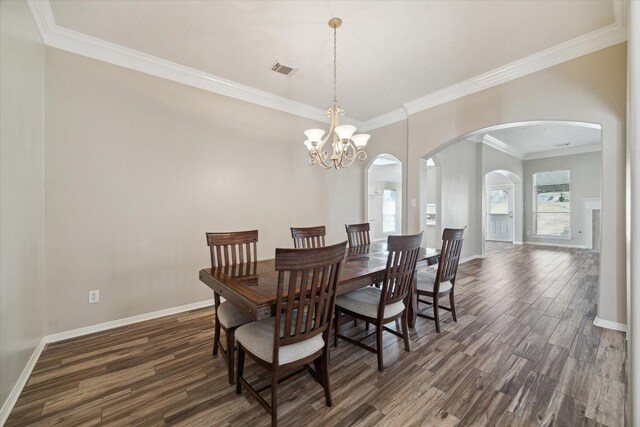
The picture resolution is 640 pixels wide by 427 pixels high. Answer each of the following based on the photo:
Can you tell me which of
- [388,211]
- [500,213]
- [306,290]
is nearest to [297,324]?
[306,290]

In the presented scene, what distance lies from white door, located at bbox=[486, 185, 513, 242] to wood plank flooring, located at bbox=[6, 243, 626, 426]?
708cm

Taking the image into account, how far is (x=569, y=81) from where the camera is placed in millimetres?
2875

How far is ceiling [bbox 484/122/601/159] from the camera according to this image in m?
5.97

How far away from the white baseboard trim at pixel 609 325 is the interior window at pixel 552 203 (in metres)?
7.09

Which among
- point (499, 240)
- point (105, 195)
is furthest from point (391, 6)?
point (499, 240)

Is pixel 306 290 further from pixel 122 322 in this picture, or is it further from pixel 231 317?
pixel 122 322

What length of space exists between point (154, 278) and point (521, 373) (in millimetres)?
3724

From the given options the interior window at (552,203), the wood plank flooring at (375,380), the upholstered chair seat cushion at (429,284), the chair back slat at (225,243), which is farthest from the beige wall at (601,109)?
the interior window at (552,203)

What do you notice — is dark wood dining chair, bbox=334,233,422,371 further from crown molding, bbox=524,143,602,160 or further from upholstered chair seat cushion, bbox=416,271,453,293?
crown molding, bbox=524,143,602,160

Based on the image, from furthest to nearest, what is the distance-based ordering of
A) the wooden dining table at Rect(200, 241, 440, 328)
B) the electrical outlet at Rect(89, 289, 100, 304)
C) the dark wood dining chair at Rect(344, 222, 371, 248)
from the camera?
the dark wood dining chair at Rect(344, 222, 371, 248)
the electrical outlet at Rect(89, 289, 100, 304)
the wooden dining table at Rect(200, 241, 440, 328)

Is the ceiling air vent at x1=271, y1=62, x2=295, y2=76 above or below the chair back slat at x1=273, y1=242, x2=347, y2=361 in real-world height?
above

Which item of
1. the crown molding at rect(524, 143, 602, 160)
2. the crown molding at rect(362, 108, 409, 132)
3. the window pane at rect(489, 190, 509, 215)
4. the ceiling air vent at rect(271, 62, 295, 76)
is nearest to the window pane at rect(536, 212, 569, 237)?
the window pane at rect(489, 190, 509, 215)

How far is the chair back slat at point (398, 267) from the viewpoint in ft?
6.59

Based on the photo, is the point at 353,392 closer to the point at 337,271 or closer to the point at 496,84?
the point at 337,271
